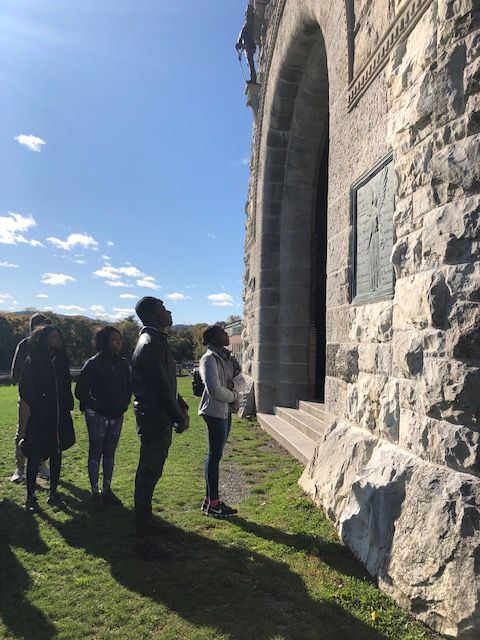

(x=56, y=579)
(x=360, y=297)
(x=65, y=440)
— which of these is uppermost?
(x=360, y=297)

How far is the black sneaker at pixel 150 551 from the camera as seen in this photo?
3.45 meters

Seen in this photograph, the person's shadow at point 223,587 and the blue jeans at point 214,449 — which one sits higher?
the blue jeans at point 214,449

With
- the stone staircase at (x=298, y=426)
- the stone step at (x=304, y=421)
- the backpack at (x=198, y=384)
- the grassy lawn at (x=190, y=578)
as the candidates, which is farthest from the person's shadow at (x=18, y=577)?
the stone step at (x=304, y=421)

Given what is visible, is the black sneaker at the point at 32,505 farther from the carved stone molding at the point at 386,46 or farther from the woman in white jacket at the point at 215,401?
the carved stone molding at the point at 386,46

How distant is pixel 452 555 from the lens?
8.36 ft

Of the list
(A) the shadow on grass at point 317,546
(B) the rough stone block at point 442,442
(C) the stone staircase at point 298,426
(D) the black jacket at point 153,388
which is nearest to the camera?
(B) the rough stone block at point 442,442

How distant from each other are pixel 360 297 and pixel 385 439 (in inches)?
52.6

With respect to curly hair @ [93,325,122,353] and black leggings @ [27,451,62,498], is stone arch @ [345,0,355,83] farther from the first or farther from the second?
black leggings @ [27,451,62,498]

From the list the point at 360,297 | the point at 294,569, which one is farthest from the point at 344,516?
the point at 360,297

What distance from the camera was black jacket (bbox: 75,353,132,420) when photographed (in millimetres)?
4656

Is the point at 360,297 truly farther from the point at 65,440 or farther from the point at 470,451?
the point at 65,440

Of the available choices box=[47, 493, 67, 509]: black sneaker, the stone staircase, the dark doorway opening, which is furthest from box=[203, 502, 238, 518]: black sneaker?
the dark doorway opening

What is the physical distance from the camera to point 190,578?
3.19 meters

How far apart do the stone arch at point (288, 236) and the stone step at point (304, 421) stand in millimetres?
550
